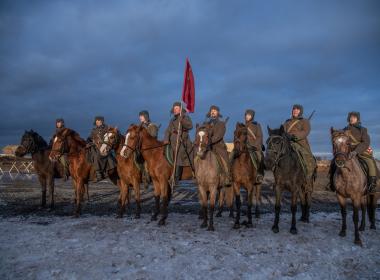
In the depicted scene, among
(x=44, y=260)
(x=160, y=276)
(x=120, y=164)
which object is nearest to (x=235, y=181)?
(x=120, y=164)

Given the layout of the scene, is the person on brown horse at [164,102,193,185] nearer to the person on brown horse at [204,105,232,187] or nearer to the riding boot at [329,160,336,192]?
the person on brown horse at [204,105,232,187]

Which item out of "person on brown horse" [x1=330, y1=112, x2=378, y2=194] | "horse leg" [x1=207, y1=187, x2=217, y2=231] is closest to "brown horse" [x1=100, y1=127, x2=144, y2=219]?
"horse leg" [x1=207, y1=187, x2=217, y2=231]

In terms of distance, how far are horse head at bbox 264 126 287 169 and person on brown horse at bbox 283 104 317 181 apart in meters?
0.80

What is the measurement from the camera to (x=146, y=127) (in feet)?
37.3

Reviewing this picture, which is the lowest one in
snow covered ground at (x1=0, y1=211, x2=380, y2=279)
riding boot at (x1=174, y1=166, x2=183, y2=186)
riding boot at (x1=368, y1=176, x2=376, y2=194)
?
snow covered ground at (x1=0, y1=211, x2=380, y2=279)

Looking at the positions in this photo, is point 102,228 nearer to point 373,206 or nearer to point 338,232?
point 338,232

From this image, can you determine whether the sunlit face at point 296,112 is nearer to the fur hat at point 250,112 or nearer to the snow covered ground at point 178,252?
the fur hat at point 250,112

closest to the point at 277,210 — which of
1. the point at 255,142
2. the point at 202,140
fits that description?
the point at 255,142

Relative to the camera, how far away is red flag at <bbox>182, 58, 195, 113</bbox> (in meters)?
10.8

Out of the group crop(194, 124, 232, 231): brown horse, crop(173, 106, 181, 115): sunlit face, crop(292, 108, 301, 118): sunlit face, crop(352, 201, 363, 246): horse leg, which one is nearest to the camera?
crop(352, 201, 363, 246): horse leg

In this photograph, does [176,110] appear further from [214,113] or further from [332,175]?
[332,175]

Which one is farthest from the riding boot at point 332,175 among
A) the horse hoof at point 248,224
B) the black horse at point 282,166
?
the horse hoof at point 248,224

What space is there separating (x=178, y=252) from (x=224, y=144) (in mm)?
3943

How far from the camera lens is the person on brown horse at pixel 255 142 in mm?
10111
